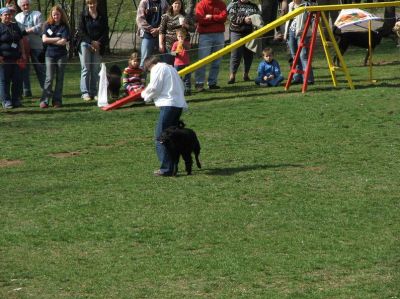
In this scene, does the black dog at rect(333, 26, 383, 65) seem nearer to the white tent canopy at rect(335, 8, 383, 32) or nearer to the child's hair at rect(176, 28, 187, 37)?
the white tent canopy at rect(335, 8, 383, 32)

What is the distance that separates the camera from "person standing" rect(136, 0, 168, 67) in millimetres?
20891

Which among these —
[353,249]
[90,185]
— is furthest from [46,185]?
[353,249]

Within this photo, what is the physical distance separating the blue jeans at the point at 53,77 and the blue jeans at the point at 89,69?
595 millimetres

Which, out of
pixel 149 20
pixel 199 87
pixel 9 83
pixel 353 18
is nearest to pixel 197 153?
pixel 9 83

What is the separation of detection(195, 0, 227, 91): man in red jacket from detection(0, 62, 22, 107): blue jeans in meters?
3.60

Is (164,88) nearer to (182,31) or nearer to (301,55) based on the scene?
(182,31)

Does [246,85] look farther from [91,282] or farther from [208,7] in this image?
[91,282]

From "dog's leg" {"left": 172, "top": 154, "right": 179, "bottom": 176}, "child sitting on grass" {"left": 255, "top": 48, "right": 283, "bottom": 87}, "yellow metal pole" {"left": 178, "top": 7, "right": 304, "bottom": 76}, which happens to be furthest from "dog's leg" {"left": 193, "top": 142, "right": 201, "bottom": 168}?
"child sitting on grass" {"left": 255, "top": 48, "right": 283, "bottom": 87}

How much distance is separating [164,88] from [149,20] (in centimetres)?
732

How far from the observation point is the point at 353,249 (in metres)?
11.0

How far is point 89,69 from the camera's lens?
20734 mm

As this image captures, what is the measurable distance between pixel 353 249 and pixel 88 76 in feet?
35.0

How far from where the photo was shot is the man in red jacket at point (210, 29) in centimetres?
2128

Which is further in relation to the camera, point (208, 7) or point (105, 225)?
point (208, 7)
